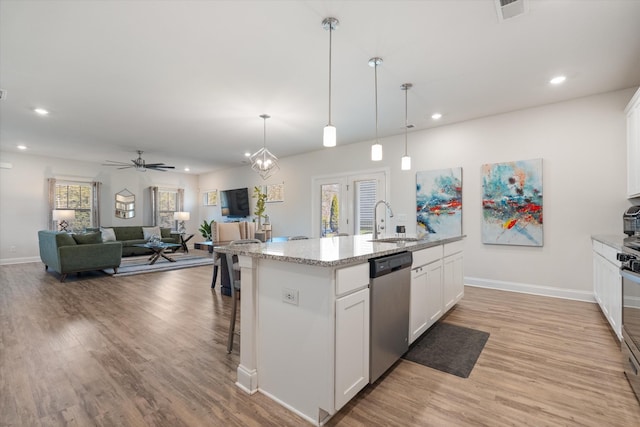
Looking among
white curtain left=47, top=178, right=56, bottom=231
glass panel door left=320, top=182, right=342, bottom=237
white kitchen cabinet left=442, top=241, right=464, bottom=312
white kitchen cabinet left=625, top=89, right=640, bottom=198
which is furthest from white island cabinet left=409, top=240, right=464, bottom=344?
white curtain left=47, top=178, right=56, bottom=231

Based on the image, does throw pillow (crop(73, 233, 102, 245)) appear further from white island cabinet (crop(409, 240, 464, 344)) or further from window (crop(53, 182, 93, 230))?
white island cabinet (crop(409, 240, 464, 344))

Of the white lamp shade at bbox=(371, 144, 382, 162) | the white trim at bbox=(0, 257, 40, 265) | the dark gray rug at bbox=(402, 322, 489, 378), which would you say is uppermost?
the white lamp shade at bbox=(371, 144, 382, 162)

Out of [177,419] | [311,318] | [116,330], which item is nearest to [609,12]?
[311,318]

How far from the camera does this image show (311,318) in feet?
5.31

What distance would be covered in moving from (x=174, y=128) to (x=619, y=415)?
618 centimetres

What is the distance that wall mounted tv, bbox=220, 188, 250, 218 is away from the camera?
8.55 meters

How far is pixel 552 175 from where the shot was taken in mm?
4008

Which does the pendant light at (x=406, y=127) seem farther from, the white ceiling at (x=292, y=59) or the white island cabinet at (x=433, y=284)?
the white island cabinet at (x=433, y=284)

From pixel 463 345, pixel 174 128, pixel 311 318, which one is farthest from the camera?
pixel 174 128

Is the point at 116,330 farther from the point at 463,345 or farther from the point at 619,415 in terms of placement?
the point at 619,415

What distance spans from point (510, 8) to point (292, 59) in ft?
6.09

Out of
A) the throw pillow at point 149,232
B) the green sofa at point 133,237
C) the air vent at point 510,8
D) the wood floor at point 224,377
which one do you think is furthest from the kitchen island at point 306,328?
the throw pillow at point 149,232

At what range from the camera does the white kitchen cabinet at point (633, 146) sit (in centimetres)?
304

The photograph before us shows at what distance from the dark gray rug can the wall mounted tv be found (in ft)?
22.0
